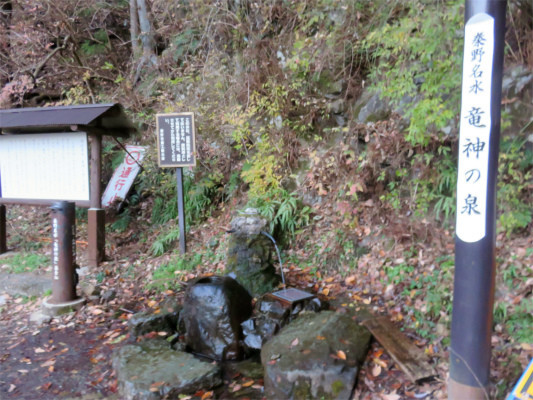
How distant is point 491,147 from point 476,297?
106 centimetres

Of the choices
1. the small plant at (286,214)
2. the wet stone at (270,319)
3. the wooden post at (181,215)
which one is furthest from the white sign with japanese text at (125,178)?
the wet stone at (270,319)

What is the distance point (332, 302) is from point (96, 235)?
4.56 metres

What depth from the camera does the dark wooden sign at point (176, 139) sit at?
6863 mm

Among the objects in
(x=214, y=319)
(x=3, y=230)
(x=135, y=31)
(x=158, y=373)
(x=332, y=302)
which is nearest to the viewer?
(x=158, y=373)

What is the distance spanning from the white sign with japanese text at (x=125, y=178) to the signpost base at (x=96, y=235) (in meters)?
2.34

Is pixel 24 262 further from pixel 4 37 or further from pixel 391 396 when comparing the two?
pixel 4 37

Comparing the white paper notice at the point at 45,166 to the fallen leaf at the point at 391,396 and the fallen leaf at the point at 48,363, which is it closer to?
the fallen leaf at the point at 48,363

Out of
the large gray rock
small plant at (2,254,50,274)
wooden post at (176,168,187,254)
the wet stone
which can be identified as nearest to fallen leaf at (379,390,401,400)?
the wet stone

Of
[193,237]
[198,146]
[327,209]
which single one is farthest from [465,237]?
[198,146]

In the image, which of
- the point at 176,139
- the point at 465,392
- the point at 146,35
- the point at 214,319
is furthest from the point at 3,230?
the point at 465,392

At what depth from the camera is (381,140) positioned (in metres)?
5.65

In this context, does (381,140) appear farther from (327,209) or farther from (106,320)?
(106,320)

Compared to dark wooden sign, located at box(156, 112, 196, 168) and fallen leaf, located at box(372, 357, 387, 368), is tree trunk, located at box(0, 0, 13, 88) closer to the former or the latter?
dark wooden sign, located at box(156, 112, 196, 168)

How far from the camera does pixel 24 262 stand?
24.5ft
